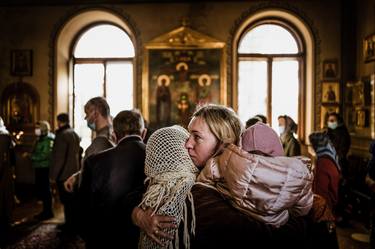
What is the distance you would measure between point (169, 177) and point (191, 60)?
8.44 meters

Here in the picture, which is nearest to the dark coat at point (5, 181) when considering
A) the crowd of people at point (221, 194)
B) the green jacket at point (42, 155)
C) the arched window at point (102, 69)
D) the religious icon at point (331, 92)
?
the green jacket at point (42, 155)

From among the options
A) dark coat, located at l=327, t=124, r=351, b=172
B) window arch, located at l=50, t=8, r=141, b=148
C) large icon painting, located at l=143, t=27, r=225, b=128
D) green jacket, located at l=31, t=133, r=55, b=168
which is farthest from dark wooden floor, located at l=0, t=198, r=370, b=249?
window arch, located at l=50, t=8, r=141, b=148

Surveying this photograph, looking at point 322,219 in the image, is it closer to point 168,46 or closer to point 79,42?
point 168,46

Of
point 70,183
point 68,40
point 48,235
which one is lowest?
point 48,235

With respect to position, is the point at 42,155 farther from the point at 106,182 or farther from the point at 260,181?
the point at 260,181

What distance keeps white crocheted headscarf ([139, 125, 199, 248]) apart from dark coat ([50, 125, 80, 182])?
5.22 meters

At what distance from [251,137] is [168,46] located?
8473mm

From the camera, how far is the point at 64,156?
21.6ft

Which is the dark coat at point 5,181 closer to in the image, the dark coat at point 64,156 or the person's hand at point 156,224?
the dark coat at point 64,156

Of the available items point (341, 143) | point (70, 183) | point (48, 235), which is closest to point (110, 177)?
point (70, 183)

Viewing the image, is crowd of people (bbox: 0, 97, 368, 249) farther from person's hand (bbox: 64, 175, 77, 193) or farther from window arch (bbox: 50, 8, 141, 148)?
window arch (bbox: 50, 8, 141, 148)

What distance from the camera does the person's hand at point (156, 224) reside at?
4.92ft

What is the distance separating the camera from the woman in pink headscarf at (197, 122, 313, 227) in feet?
4.47

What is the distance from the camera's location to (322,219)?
169 centimetres
